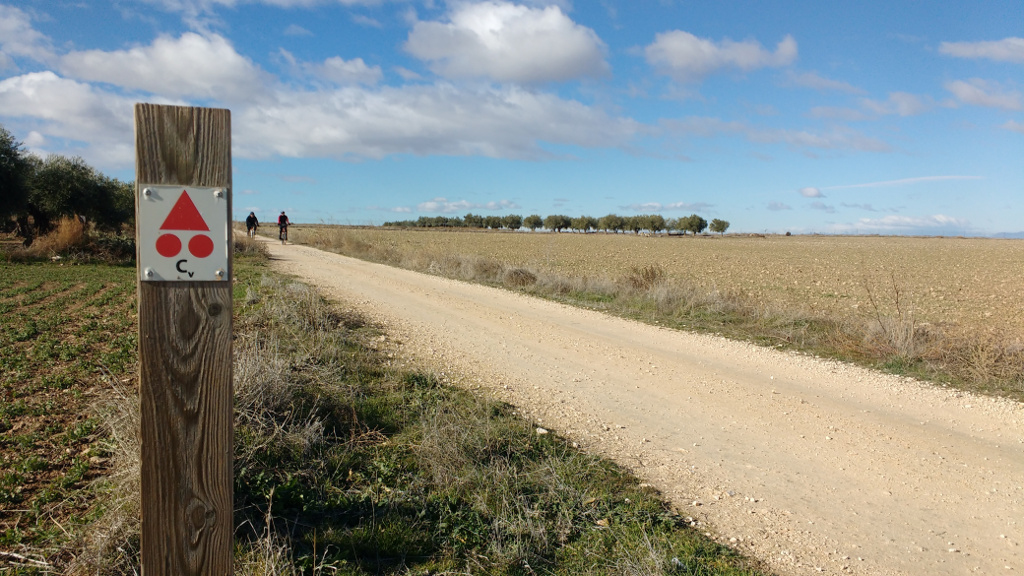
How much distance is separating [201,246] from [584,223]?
177 m

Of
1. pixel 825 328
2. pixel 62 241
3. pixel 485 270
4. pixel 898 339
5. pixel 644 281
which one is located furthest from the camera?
pixel 62 241

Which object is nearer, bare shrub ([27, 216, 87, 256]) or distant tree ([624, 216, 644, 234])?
bare shrub ([27, 216, 87, 256])

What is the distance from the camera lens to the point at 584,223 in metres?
177

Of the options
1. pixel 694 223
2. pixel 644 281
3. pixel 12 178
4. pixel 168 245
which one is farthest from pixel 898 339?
pixel 694 223

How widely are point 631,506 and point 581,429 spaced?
1.69 metres

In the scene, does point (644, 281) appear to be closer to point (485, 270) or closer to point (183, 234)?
point (485, 270)

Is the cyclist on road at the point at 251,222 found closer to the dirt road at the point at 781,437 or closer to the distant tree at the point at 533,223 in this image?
the dirt road at the point at 781,437

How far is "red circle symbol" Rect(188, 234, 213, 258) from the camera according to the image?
2338mm

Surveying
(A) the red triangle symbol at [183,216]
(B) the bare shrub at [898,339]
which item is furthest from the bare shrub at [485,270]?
(A) the red triangle symbol at [183,216]

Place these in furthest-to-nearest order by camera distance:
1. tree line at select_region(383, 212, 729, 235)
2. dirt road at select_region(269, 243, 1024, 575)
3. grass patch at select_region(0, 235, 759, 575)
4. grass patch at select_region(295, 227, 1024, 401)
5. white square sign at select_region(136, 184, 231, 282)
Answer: tree line at select_region(383, 212, 729, 235) < grass patch at select_region(295, 227, 1024, 401) < dirt road at select_region(269, 243, 1024, 575) < grass patch at select_region(0, 235, 759, 575) < white square sign at select_region(136, 184, 231, 282)

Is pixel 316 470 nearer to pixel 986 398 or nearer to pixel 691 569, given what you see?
pixel 691 569

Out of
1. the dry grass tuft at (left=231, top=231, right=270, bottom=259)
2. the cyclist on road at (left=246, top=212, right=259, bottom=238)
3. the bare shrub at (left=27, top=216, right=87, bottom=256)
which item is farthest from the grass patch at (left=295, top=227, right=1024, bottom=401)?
the cyclist on road at (left=246, top=212, right=259, bottom=238)

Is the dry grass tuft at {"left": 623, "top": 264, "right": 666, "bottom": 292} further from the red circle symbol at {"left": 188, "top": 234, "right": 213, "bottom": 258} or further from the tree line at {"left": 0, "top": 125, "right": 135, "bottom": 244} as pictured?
the tree line at {"left": 0, "top": 125, "right": 135, "bottom": 244}

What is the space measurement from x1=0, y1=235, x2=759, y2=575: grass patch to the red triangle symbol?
5.72 ft
